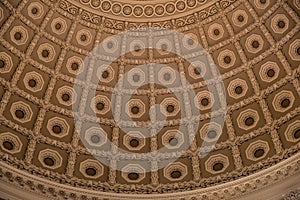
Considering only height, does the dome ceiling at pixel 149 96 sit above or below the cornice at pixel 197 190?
above

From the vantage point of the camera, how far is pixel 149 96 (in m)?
29.4

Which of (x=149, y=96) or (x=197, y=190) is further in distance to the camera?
(x=149, y=96)

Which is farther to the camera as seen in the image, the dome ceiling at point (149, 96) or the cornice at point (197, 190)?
the dome ceiling at point (149, 96)

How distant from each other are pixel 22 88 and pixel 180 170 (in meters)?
7.64

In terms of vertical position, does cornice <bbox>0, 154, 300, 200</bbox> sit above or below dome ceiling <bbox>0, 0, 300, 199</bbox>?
below

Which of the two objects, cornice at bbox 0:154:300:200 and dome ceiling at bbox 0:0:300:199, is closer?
cornice at bbox 0:154:300:200

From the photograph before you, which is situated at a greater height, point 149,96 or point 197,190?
point 149,96

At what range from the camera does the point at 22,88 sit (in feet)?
90.3

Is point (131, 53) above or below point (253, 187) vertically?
above

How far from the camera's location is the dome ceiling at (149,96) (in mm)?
25984

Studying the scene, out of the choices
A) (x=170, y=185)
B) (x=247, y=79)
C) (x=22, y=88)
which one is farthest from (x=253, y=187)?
(x=22, y=88)

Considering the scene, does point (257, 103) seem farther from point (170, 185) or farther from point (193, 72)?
point (170, 185)

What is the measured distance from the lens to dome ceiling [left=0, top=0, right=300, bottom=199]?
85.3ft

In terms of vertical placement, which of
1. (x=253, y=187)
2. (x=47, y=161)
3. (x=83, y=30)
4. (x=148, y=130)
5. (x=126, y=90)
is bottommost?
(x=253, y=187)
